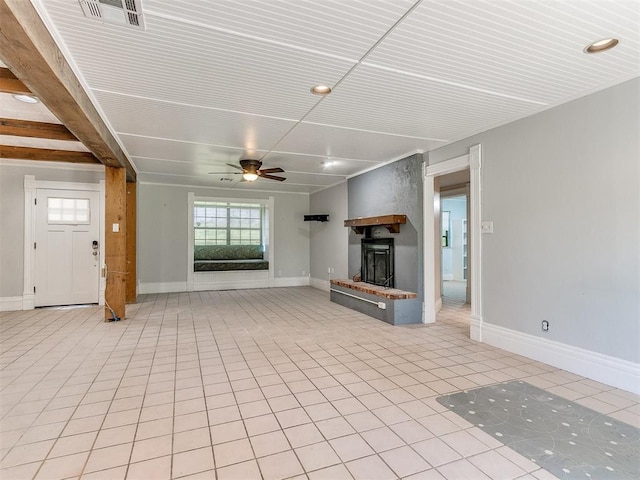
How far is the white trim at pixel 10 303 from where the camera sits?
5.34 m

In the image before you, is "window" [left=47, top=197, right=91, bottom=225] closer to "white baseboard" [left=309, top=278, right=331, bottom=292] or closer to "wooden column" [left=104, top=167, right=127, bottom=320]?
"wooden column" [left=104, top=167, right=127, bottom=320]

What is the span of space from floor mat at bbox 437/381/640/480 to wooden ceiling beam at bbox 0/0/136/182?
335 cm

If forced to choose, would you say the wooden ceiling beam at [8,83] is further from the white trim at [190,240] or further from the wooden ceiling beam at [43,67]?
the white trim at [190,240]

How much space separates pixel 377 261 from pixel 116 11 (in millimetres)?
4720

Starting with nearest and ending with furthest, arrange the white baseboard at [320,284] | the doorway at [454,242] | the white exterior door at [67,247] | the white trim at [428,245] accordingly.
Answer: the white trim at [428,245]
the white exterior door at [67,247]
the white baseboard at [320,284]
the doorway at [454,242]

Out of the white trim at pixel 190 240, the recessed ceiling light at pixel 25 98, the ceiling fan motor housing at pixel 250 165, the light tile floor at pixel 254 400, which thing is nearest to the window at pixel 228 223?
the white trim at pixel 190 240

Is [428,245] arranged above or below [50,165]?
below

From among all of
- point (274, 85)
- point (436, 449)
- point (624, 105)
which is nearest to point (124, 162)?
point (274, 85)

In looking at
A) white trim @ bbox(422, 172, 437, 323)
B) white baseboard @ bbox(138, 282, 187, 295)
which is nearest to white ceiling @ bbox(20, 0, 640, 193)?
white trim @ bbox(422, 172, 437, 323)

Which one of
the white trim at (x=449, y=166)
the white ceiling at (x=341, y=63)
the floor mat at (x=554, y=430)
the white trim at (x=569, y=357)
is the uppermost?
the white ceiling at (x=341, y=63)

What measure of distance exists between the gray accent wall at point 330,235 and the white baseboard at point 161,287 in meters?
3.19

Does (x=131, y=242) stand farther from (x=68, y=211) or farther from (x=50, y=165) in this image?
(x=50, y=165)

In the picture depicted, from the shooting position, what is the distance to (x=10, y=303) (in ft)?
17.6

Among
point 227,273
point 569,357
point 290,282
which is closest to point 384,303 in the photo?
point 569,357
